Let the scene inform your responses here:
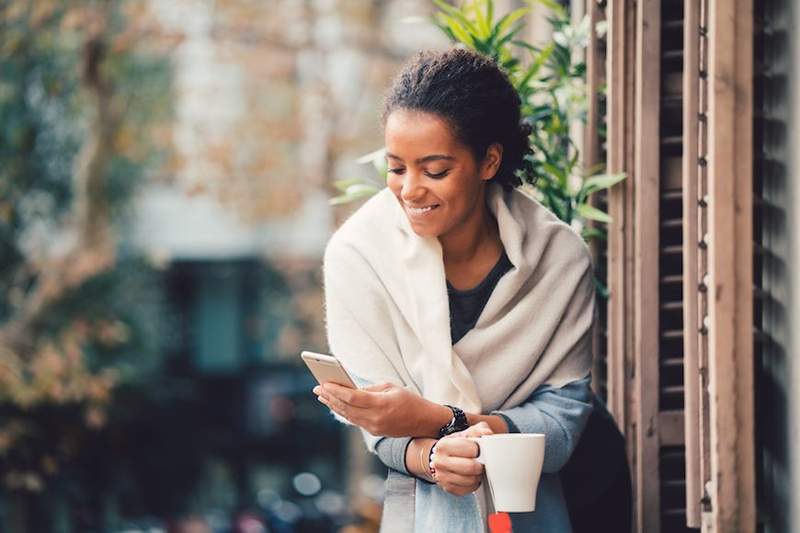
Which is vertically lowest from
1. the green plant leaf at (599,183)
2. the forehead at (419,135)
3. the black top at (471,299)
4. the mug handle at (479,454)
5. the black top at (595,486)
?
the black top at (595,486)

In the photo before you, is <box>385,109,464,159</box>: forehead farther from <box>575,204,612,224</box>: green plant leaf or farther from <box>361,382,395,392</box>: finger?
<box>575,204,612,224</box>: green plant leaf

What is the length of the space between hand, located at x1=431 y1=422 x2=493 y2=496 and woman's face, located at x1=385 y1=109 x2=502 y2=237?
0.45m

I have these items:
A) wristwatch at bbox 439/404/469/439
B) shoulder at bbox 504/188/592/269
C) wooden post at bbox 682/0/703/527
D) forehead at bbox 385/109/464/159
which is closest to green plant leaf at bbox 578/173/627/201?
wooden post at bbox 682/0/703/527

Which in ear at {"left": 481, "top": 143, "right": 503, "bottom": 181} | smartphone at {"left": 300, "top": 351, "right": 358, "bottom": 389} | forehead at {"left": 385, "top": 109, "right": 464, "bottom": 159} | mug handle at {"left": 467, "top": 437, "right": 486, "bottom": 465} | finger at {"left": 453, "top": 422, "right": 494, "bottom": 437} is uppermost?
forehead at {"left": 385, "top": 109, "right": 464, "bottom": 159}

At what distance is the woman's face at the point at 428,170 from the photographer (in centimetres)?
241

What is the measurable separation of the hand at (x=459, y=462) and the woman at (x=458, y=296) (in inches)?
1.3

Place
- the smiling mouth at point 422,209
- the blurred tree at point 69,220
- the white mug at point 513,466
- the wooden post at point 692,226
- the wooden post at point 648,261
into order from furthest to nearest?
the blurred tree at point 69,220 < the wooden post at point 648,261 < the wooden post at point 692,226 < the smiling mouth at point 422,209 < the white mug at point 513,466

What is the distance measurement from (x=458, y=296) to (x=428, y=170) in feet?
1.05

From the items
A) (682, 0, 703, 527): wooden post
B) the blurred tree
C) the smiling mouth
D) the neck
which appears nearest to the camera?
the smiling mouth

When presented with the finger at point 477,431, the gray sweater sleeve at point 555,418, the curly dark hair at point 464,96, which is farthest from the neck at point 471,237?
the finger at point 477,431

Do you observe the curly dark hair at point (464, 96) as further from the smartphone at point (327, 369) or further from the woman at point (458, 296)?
the smartphone at point (327, 369)

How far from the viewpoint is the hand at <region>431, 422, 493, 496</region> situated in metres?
2.23

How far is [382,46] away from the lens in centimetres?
1279

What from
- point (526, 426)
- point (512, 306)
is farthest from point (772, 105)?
point (526, 426)
